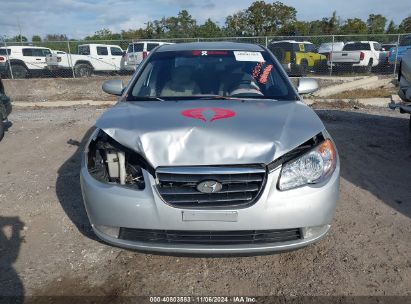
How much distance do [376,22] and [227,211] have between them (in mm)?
53189

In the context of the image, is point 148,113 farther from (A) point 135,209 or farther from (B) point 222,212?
(B) point 222,212

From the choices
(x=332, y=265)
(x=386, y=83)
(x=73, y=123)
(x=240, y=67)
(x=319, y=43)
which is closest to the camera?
(x=332, y=265)

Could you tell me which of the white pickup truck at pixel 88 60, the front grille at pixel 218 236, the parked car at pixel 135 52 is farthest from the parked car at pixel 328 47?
the front grille at pixel 218 236

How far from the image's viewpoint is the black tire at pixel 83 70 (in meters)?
20.8

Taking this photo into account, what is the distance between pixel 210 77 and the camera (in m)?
4.00

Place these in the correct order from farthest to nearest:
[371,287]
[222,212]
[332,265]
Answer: [332,265] → [371,287] → [222,212]

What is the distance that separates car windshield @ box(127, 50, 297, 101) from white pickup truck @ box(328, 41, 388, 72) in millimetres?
17639

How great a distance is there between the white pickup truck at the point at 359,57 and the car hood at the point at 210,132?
18820 millimetres

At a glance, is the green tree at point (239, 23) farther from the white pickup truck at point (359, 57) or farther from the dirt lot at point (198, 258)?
the dirt lot at point (198, 258)

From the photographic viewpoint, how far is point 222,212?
251 centimetres

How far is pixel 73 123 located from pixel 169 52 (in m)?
4.79

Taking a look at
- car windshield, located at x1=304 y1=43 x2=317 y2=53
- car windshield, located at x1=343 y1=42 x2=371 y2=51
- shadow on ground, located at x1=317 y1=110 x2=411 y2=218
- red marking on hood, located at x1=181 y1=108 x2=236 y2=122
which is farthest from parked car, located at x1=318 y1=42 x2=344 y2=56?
red marking on hood, located at x1=181 y1=108 x2=236 y2=122

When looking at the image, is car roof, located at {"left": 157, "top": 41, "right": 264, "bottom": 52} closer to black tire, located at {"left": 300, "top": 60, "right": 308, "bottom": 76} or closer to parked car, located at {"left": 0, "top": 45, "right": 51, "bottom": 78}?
black tire, located at {"left": 300, "top": 60, "right": 308, "bottom": 76}

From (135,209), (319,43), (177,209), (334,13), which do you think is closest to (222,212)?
(177,209)
